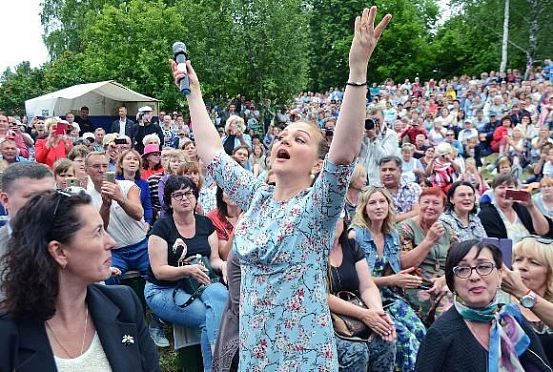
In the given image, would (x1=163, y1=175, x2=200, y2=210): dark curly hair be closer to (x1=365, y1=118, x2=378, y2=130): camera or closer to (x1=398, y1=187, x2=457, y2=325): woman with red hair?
(x1=398, y1=187, x2=457, y2=325): woman with red hair

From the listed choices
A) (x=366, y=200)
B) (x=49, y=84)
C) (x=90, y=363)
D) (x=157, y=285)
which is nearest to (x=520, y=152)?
(x=366, y=200)

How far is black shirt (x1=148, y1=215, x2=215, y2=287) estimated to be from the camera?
4.87 m

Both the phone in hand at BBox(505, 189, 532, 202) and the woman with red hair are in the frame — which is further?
the phone in hand at BBox(505, 189, 532, 202)

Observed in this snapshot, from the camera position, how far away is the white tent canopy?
62.3 feet

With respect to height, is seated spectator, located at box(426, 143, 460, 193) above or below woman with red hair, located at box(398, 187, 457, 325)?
above

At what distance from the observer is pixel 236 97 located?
919 inches

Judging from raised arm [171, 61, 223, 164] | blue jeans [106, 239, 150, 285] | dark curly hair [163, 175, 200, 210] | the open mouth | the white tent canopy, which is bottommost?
blue jeans [106, 239, 150, 285]

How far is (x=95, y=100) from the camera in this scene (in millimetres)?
20203

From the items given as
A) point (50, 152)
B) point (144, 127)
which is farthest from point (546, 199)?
point (144, 127)

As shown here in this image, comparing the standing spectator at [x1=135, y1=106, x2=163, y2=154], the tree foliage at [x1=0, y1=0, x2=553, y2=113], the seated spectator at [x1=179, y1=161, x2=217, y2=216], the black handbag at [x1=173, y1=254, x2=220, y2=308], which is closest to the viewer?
the black handbag at [x1=173, y1=254, x2=220, y2=308]

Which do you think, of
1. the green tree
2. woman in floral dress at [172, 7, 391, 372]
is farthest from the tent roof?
woman in floral dress at [172, 7, 391, 372]

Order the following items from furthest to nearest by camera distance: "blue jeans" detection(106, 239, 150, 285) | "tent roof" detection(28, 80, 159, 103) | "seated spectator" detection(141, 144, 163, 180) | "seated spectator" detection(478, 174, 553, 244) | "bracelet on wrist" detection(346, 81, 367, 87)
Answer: "tent roof" detection(28, 80, 159, 103) < "seated spectator" detection(141, 144, 163, 180) < "seated spectator" detection(478, 174, 553, 244) < "blue jeans" detection(106, 239, 150, 285) < "bracelet on wrist" detection(346, 81, 367, 87)

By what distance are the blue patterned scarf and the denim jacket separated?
5.71ft

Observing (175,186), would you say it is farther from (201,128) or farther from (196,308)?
(201,128)
